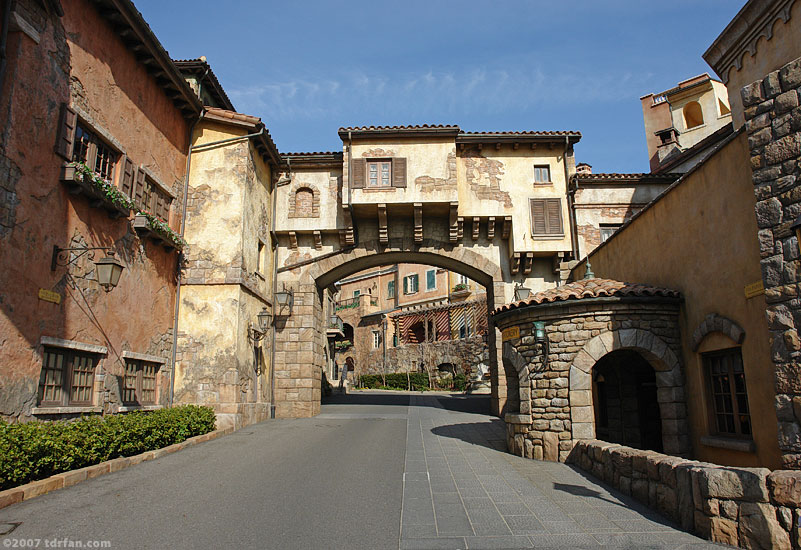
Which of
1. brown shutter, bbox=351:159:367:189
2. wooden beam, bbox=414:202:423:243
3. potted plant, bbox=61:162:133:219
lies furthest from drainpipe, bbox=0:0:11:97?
wooden beam, bbox=414:202:423:243

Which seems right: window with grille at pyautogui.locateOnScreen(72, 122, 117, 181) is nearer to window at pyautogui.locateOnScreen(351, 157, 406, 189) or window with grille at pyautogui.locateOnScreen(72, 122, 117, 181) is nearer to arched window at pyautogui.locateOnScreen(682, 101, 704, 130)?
window at pyautogui.locateOnScreen(351, 157, 406, 189)

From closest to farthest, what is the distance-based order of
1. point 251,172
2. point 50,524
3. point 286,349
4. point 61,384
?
point 50,524 → point 61,384 → point 251,172 → point 286,349

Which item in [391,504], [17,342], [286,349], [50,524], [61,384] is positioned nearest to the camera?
[50,524]

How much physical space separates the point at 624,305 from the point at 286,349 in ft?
36.1

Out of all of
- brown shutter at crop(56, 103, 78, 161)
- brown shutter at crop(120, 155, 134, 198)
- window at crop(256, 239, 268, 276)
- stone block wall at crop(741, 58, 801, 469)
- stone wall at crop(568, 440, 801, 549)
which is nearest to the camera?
stone wall at crop(568, 440, 801, 549)

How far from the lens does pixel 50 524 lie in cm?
543

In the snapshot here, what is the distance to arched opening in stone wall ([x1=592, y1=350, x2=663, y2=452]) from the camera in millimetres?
11680

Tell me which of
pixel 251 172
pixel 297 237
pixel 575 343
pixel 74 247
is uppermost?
pixel 251 172

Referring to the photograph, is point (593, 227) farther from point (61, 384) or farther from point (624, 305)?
point (61, 384)

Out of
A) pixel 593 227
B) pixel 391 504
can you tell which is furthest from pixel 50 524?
pixel 593 227

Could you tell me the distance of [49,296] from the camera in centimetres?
880

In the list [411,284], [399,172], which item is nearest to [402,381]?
[411,284]

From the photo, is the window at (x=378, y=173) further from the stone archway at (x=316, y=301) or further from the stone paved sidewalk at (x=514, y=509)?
the stone paved sidewalk at (x=514, y=509)

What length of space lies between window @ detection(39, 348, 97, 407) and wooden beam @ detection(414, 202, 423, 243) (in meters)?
9.81
